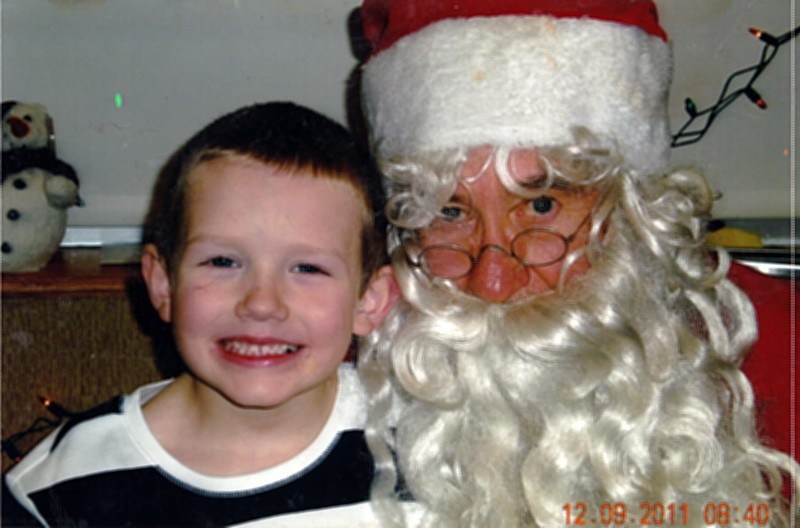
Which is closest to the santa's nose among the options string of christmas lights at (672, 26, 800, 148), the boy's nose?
the boy's nose

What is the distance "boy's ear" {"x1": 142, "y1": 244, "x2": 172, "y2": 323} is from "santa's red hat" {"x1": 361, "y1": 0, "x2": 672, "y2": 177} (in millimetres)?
335

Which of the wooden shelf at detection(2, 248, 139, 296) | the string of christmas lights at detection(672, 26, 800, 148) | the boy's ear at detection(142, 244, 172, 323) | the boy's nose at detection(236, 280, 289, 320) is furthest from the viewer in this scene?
A: the string of christmas lights at detection(672, 26, 800, 148)

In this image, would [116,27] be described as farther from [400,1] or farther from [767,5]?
[767,5]

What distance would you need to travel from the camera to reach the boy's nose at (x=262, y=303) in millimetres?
907

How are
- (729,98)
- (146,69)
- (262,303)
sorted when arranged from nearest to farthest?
(262,303) → (146,69) → (729,98)

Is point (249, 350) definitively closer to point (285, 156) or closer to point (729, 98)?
point (285, 156)

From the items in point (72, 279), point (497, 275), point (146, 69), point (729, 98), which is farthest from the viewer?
point (729, 98)

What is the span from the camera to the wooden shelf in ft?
4.00

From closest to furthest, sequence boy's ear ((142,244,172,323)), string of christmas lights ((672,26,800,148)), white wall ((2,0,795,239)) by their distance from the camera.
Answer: boy's ear ((142,244,172,323)) < white wall ((2,0,795,239)) < string of christmas lights ((672,26,800,148))

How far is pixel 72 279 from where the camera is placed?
1.24 meters

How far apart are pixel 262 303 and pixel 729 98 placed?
3.43 ft

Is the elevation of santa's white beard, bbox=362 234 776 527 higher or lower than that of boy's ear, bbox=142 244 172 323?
lower
